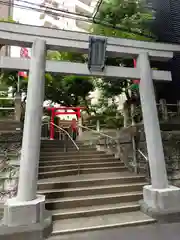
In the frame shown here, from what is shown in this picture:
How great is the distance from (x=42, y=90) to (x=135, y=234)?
3739mm

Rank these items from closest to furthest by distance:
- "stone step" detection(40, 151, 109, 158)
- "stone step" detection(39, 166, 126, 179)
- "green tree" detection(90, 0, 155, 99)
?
1. "stone step" detection(39, 166, 126, 179)
2. "stone step" detection(40, 151, 109, 158)
3. "green tree" detection(90, 0, 155, 99)

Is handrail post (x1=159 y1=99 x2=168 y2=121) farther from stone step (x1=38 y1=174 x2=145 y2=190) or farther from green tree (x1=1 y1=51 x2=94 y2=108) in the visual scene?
green tree (x1=1 y1=51 x2=94 y2=108)

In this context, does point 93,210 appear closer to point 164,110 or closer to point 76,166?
point 76,166

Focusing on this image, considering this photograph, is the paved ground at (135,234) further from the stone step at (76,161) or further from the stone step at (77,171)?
the stone step at (76,161)

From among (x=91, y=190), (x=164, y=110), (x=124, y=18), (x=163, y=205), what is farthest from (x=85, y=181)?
(x=124, y=18)

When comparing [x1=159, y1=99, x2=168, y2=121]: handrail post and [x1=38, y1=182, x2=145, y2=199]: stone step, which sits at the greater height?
[x1=159, y1=99, x2=168, y2=121]: handrail post

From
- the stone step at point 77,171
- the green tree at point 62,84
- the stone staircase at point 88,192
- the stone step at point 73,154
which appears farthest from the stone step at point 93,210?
the green tree at point 62,84

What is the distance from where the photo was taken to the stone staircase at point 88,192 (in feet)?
14.9

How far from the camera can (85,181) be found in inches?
237

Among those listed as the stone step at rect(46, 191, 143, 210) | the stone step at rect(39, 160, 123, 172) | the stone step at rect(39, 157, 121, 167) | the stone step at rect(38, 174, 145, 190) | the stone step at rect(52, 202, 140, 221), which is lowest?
the stone step at rect(52, 202, 140, 221)

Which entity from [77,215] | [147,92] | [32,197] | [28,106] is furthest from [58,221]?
[147,92]

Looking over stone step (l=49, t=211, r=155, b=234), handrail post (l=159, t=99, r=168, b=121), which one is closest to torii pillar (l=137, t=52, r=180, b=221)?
stone step (l=49, t=211, r=155, b=234)

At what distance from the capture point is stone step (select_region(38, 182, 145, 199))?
5.43m

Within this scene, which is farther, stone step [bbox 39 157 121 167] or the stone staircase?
stone step [bbox 39 157 121 167]
